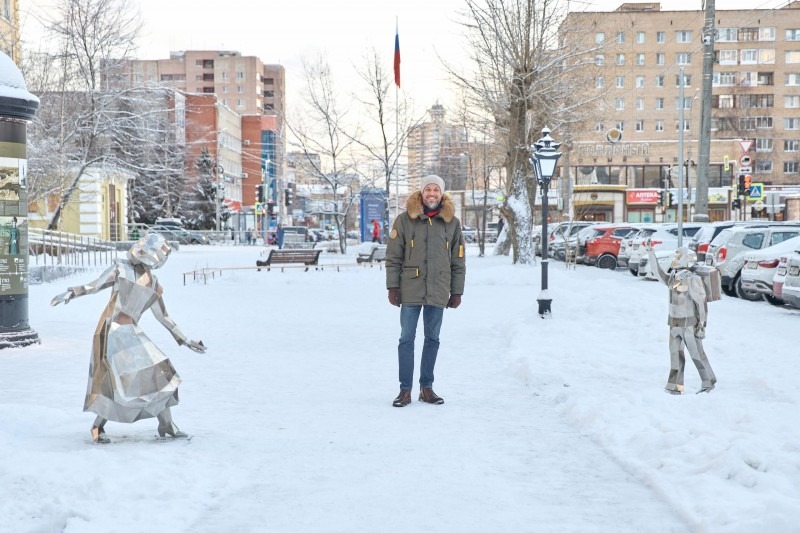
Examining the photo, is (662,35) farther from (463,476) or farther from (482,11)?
(463,476)

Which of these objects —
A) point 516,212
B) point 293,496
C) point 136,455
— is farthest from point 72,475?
point 516,212

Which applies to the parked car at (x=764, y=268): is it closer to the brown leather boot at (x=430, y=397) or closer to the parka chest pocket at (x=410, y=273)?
the brown leather boot at (x=430, y=397)

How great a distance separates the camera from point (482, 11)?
28.5 m

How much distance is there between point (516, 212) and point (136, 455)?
926 inches

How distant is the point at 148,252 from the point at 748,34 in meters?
85.0

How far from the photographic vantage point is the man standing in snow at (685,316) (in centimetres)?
790

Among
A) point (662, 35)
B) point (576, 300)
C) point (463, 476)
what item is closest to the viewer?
point (463, 476)

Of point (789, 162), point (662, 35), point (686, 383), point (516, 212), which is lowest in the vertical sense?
point (686, 383)

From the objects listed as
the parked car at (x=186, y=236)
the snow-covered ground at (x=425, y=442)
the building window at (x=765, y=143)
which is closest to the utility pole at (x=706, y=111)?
the snow-covered ground at (x=425, y=442)

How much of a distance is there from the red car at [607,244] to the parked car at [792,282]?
1590 cm

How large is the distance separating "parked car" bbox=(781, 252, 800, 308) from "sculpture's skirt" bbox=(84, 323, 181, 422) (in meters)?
12.2

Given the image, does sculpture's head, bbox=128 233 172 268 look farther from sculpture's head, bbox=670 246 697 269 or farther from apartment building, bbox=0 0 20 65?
apartment building, bbox=0 0 20 65

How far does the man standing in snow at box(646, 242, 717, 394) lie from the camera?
790cm

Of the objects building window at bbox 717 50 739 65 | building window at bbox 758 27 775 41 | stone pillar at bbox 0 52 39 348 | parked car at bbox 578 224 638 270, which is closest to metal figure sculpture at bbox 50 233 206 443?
stone pillar at bbox 0 52 39 348
